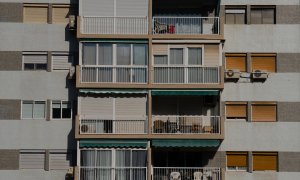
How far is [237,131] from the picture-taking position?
31312 mm

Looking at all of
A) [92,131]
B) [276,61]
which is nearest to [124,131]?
[92,131]

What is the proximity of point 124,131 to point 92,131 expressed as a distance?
1.44 m

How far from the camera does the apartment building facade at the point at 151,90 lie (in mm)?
30031

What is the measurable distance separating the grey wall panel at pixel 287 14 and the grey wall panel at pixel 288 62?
1.63 meters

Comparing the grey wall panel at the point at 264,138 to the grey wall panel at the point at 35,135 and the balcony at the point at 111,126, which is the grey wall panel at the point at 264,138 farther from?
the grey wall panel at the point at 35,135

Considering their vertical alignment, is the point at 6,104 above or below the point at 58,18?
below

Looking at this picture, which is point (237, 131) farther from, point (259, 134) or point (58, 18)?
point (58, 18)

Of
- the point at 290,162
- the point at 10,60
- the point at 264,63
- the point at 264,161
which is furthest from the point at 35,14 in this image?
the point at 290,162

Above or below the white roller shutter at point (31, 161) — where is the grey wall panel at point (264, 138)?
above

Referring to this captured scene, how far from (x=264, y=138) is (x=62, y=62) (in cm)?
1017

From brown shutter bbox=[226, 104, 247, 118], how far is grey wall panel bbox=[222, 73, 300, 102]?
0.35m

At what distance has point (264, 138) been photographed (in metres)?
31.2

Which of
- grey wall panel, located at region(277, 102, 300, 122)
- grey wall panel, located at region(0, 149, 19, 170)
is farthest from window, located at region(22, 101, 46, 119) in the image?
grey wall panel, located at region(277, 102, 300, 122)

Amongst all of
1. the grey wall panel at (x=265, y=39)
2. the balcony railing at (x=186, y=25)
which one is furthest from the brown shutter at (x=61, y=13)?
the grey wall panel at (x=265, y=39)
